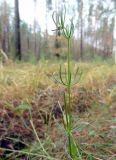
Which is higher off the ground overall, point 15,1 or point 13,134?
point 15,1

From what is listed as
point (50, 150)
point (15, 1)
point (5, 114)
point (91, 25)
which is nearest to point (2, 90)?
point (5, 114)

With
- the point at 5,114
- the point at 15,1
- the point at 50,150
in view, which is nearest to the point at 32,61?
the point at 5,114

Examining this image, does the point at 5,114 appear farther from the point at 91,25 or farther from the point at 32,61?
the point at 91,25

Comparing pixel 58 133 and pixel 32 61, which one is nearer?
pixel 58 133

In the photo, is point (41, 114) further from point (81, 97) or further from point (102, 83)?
point (102, 83)

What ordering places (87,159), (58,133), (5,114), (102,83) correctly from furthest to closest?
1. (102,83)
2. (5,114)
3. (58,133)
4. (87,159)

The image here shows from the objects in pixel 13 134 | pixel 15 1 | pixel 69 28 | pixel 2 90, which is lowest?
pixel 13 134

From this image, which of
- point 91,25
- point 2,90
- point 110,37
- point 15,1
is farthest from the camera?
point 91,25
